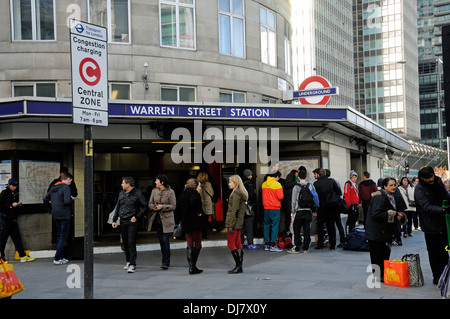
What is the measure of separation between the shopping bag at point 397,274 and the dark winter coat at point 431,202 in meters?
0.66

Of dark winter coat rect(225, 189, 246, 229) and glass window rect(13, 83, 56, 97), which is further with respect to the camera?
glass window rect(13, 83, 56, 97)

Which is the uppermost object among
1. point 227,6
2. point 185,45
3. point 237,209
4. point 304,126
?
point 227,6

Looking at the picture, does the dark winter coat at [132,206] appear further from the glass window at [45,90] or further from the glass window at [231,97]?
the glass window at [231,97]

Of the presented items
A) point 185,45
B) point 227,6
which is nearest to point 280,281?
point 185,45

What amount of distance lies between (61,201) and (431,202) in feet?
25.2

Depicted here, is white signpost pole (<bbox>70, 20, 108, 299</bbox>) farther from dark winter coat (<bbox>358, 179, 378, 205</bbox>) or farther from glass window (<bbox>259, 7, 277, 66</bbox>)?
glass window (<bbox>259, 7, 277, 66</bbox>)

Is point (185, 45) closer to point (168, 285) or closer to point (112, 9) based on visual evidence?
point (112, 9)

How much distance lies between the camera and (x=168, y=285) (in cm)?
912

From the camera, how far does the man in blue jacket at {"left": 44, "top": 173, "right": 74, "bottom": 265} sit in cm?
1220

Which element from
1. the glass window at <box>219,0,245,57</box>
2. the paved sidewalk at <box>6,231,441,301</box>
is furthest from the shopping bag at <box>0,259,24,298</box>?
the glass window at <box>219,0,245,57</box>

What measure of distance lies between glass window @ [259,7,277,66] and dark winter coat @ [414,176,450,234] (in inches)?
411

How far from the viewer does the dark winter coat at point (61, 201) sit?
12298 mm

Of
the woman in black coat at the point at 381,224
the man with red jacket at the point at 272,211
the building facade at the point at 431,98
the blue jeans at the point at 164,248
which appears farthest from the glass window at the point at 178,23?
the building facade at the point at 431,98
